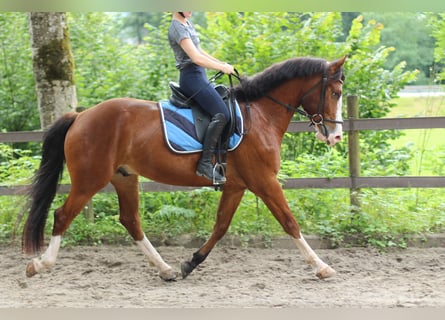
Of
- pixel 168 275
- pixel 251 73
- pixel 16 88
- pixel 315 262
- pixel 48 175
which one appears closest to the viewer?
pixel 315 262

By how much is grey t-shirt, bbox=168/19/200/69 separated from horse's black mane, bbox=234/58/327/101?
2.02 ft

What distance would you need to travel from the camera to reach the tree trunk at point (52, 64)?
6516 millimetres

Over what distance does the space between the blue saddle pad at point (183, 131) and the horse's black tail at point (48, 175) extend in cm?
89

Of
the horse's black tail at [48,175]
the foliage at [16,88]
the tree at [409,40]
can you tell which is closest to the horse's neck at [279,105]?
the horse's black tail at [48,175]

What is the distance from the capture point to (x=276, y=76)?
4988 millimetres

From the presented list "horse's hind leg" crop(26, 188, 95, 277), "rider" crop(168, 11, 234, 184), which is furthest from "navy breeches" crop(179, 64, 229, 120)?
"horse's hind leg" crop(26, 188, 95, 277)

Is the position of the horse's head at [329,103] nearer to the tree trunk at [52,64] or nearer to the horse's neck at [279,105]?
the horse's neck at [279,105]

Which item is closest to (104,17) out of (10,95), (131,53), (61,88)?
(131,53)

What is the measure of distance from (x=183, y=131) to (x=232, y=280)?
55.3 inches

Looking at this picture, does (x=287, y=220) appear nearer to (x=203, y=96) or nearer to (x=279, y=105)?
(x=279, y=105)

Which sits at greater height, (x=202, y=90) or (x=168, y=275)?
(x=202, y=90)

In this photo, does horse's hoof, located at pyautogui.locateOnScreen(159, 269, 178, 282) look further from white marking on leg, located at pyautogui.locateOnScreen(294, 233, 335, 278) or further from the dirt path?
white marking on leg, located at pyautogui.locateOnScreen(294, 233, 335, 278)

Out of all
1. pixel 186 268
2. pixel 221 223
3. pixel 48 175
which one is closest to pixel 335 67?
pixel 221 223

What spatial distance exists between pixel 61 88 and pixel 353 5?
615cm
